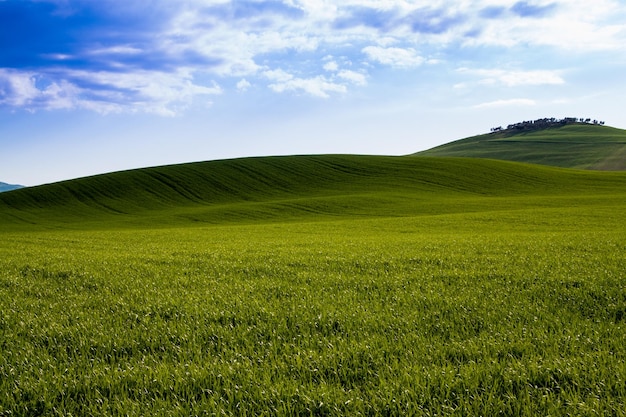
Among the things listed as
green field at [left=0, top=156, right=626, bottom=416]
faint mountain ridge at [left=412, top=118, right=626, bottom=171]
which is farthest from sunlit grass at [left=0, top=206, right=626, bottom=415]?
faint mountain ridge at [left=412, top=118, right=626, bottom=171]

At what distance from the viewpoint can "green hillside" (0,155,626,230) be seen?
51844 mm

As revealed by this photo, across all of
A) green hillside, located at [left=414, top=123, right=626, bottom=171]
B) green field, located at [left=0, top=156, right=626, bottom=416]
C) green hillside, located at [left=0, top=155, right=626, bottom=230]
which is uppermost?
green hillside, located at [left=414, top=123, right=626, bottom=171]

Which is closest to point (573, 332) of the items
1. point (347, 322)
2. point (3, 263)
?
point (347, 322)

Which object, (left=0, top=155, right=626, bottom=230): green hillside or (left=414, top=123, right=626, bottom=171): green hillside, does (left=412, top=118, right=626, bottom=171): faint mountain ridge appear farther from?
(left=0, top=155, right=626, bottom=230): green hillside

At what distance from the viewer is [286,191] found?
231ft

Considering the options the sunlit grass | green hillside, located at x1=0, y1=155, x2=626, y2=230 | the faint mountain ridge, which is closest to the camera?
the sunlit grass

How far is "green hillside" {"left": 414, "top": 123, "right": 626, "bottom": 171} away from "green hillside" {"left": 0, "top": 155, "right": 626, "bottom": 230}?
213ft

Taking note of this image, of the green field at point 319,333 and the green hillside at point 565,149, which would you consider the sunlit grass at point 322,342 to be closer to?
the green field at point 319,333

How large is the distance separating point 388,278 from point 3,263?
1126 centimetres

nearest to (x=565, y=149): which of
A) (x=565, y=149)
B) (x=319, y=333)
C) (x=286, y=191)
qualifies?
(x=565, y=149)

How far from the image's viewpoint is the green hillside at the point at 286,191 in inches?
2041

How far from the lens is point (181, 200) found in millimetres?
67188

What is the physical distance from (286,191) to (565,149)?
132 meters

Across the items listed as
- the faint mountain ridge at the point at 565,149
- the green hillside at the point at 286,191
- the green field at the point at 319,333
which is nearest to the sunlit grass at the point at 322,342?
the green field at the point at 319,333
